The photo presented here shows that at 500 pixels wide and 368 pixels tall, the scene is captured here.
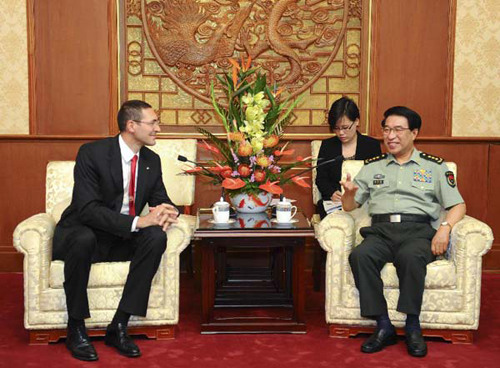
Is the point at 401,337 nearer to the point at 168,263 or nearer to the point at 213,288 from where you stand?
the point at 213,288

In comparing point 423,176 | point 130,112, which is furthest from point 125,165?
point 423,176

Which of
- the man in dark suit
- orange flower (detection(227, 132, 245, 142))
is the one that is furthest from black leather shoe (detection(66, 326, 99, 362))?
orange flower (detection(227, 132, 245, 142))

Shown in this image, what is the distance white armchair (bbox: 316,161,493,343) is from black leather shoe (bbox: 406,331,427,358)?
12 centimetres

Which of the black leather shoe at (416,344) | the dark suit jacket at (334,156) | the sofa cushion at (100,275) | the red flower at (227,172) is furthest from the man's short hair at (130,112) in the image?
the black leather shoe at (416,344)

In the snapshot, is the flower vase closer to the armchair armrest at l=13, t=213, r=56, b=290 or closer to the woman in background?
the woman in background

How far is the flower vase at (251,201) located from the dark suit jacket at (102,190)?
0.48 m

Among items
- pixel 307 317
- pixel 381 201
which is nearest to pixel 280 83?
pixel 381 201

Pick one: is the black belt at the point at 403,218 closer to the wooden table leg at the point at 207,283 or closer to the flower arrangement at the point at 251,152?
the flower arrangement at the point at 251,152

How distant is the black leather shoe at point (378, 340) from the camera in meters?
3.00

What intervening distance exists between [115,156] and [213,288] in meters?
0.85

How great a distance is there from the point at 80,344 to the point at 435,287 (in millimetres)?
1737

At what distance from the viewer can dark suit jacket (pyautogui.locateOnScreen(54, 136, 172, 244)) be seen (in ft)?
10.1

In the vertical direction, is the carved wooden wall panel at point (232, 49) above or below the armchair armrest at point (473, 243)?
above

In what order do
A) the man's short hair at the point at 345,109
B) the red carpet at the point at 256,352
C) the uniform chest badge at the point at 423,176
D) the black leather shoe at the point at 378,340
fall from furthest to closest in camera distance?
the man's short hair at the point at 345,109, the uniform chest badge at the point at 423,176, the black leather shoe at the point at 378,340, the red carpet at the point at 256,352
